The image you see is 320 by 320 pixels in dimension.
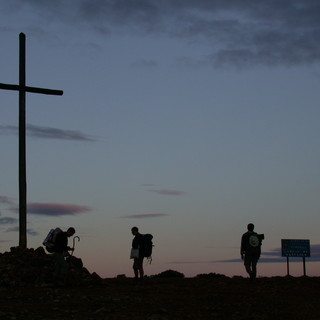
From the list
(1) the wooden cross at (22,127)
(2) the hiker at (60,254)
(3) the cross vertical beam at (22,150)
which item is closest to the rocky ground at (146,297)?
(2) the hiker at (60,254)

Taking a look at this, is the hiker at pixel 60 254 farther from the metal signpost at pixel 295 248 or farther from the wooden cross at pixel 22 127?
the metal signpost at pixel 295 248

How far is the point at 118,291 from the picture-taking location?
23.7 metres

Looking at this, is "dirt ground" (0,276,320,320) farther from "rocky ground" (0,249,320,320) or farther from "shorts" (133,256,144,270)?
"shorts" (133,256,144,270)

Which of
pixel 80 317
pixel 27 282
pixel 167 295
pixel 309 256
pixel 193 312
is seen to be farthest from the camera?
pixel 309 256

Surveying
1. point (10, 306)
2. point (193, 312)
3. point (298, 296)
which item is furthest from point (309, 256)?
point (10, 306)

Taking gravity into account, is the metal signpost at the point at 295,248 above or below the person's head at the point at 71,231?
below

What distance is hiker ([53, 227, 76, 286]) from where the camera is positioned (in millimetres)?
25094

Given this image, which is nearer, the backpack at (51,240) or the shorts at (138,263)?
the backpack at (51,240)

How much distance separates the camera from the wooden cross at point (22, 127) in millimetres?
27859

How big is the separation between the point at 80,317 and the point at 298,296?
8634mm

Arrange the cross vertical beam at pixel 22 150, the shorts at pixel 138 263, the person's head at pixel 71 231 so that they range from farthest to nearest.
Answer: the cross vertical beam at pixel 22 150 < the shorts at pixel 138 263 < the person's head at pixel 71 231

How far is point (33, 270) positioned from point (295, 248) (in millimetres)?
13919

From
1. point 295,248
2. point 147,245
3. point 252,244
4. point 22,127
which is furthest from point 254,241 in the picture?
point 22,127

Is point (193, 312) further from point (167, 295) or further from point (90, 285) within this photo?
point (90, 285)
